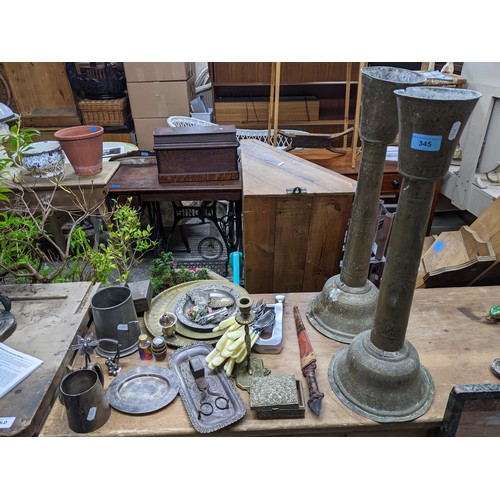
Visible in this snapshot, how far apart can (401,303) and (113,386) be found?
3.30 feet

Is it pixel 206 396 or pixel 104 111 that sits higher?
pixel 104 111

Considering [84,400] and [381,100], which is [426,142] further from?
[84,400]

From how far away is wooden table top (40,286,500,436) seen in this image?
1222mm

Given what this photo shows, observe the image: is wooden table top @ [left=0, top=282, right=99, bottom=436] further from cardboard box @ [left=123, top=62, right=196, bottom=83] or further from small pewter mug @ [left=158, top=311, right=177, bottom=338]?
cardboard box @ [left=123, top=62, right=196, bottom=83]

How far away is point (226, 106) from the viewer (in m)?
3.75

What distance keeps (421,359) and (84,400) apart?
1187mm

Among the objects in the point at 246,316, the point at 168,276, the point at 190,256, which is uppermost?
the point at 246,316

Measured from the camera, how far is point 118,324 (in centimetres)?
→ 146

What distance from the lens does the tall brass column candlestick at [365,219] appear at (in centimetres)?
123

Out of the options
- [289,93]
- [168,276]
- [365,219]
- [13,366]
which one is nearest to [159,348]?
[13,366]

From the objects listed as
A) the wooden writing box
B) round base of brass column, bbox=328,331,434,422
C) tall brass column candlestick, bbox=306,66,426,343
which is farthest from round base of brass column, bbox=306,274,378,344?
the wooden writing box

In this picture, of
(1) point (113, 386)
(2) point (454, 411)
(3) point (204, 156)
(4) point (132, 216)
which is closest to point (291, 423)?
(2) point (454, 411)

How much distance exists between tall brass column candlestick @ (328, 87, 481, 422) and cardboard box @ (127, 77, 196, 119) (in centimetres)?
317

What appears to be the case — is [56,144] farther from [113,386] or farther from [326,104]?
[326,104]
